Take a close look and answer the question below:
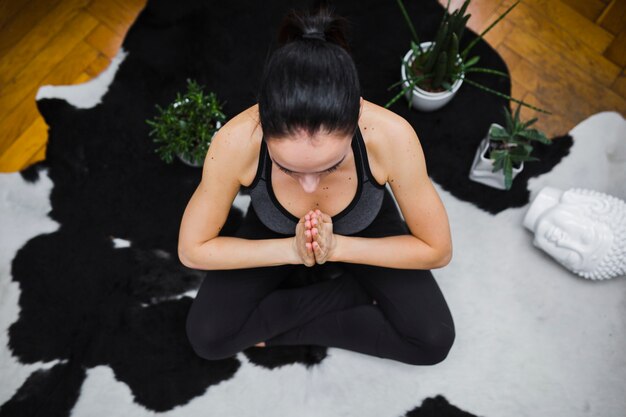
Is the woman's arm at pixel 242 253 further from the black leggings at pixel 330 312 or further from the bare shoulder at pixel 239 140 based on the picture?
the bare shoulder at pixel 239 140

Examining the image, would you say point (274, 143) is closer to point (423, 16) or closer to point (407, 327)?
point (407, 327)

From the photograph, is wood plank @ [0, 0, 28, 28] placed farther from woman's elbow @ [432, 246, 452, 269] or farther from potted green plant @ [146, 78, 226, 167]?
woman's elbow @ [432, 246, 452, 269]

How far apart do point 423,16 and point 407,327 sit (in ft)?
3.26

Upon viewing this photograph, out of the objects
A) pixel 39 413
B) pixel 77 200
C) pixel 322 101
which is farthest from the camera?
pixel 77 200

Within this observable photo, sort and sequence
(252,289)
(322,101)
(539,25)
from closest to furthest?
(322,101) → (252,289) → (539,25)

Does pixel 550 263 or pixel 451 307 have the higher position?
pixel 550 263

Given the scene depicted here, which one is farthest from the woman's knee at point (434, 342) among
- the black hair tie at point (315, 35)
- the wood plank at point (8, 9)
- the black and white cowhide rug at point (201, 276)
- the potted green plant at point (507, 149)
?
the wood plank at point (8, 9)

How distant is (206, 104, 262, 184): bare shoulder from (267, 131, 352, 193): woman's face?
159mm

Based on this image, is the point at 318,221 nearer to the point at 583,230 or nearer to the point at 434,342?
the point at 434,342

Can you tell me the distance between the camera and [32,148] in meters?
1.49

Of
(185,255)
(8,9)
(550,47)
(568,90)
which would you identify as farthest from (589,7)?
(8,9)

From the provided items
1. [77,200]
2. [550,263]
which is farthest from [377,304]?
[77,200]

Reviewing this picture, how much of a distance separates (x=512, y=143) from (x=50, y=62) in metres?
1.43

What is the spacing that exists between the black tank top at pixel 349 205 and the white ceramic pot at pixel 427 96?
435 mm
